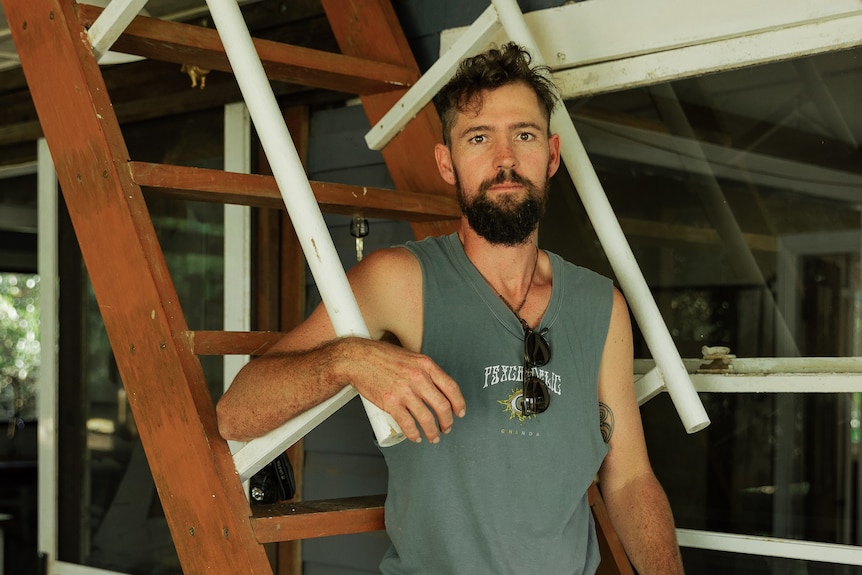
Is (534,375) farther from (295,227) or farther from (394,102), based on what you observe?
(394,102)

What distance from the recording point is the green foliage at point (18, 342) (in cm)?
978

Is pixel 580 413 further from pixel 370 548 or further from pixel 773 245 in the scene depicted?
pixel 370 548

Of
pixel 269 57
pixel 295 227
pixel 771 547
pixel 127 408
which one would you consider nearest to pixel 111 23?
pixel 269 57

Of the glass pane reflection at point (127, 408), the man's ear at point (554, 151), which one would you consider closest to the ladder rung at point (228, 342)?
the man's ear at point (554, 151)

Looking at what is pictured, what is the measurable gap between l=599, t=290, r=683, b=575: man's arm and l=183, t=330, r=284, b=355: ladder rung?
2.17 ft

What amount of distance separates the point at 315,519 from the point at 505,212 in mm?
660

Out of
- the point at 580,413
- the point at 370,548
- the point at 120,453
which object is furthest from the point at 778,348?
the point at 120,453

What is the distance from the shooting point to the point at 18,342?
1066 cm

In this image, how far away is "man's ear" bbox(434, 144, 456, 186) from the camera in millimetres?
1970

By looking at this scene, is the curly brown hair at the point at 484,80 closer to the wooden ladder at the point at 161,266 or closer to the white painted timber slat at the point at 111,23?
the wooden ladder at the point at 161,266

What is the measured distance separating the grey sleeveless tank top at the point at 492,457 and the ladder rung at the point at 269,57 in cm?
48

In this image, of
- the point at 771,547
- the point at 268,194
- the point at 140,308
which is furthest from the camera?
the point at 771,547

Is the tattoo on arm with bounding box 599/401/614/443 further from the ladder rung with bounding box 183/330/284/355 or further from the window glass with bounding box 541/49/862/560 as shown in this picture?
the ladder rung with bounding box 183/330/284/355

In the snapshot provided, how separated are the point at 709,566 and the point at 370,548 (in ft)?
3.06
